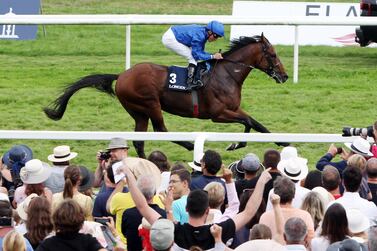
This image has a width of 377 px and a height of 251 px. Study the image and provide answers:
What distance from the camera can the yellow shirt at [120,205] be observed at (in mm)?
8414

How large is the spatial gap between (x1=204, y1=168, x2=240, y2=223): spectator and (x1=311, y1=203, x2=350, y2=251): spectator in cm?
67

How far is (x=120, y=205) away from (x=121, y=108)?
23.7 feet

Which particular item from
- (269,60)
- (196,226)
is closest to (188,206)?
(196,226)

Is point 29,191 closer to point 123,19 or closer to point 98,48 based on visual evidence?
point 123,19

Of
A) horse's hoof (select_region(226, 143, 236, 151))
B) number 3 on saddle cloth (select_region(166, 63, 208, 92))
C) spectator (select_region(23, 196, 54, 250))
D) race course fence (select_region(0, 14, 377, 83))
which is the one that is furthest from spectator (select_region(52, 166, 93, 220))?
race course fence (select_region(0, 14, 377, 83))

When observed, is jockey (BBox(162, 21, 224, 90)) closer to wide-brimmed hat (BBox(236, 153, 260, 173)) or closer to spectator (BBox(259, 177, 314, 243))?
wide-brimmed hat (BBox(236, 153, 260, 173))

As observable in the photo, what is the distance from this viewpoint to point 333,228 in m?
7.57

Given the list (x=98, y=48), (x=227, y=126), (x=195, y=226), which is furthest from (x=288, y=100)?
(x=195, y=226)

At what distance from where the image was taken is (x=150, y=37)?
19.9 metres

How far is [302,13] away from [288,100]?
335 centimetres

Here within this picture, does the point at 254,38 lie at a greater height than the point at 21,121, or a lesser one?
greater

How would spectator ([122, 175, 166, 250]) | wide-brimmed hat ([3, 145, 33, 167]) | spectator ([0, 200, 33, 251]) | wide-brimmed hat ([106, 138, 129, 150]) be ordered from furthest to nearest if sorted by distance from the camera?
wide-brimmed hat ([3, 145, 33, 167]), wide-brimmed hat ([106, 138, 129, 150]), spectator ([122, 175, 166, 250]), spectator ([0, 200, 33, 251])

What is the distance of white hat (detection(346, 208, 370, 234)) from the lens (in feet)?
25.3

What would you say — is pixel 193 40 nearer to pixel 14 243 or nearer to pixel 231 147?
pixel 231 147
